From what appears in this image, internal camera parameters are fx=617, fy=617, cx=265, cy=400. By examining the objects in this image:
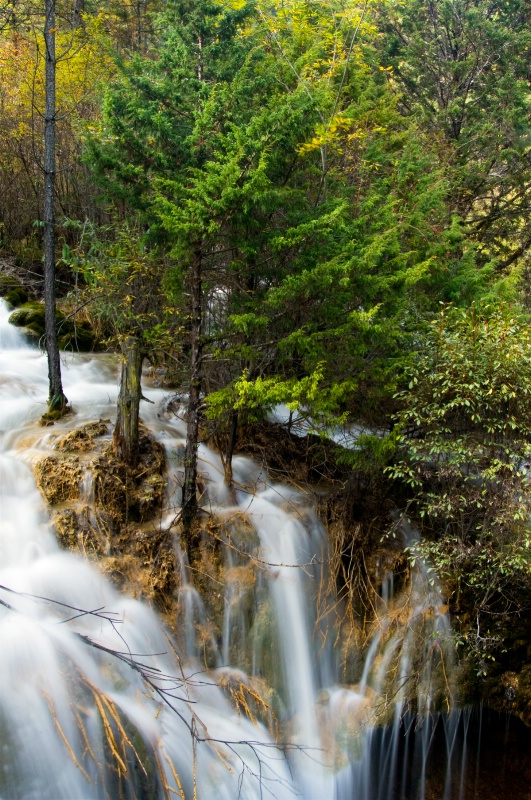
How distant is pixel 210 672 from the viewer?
6.59 metres

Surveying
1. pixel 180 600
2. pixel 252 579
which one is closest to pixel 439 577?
pixel 252 579

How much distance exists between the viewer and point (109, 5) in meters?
15.8

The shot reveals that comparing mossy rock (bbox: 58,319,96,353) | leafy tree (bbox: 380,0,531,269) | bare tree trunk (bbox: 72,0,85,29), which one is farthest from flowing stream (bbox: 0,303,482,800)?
bare tree trunk (bbox: 72,0,85,29)

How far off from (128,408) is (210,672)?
3.09m

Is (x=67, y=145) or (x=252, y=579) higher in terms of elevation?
(x=67, y=145)

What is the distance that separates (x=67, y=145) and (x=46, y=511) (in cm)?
855

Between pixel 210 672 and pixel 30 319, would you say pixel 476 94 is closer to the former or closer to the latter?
pixel 30 319

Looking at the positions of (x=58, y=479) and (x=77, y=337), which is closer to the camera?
(x=58, y=479)

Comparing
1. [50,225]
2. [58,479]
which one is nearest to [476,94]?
[50,225]

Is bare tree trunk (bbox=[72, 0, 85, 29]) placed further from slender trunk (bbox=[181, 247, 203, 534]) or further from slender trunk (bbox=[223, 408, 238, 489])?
slender trunk (bbox=[223, 408, 238, 489])

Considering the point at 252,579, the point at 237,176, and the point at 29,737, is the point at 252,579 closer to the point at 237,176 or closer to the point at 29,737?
the point at 29,737

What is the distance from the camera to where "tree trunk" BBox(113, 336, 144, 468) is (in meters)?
7.34

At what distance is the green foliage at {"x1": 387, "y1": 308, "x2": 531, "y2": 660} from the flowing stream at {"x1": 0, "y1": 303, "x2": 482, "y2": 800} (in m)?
0.68

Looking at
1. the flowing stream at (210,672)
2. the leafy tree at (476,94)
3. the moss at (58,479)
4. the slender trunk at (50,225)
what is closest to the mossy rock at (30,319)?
the flowing stream at (210,672)
